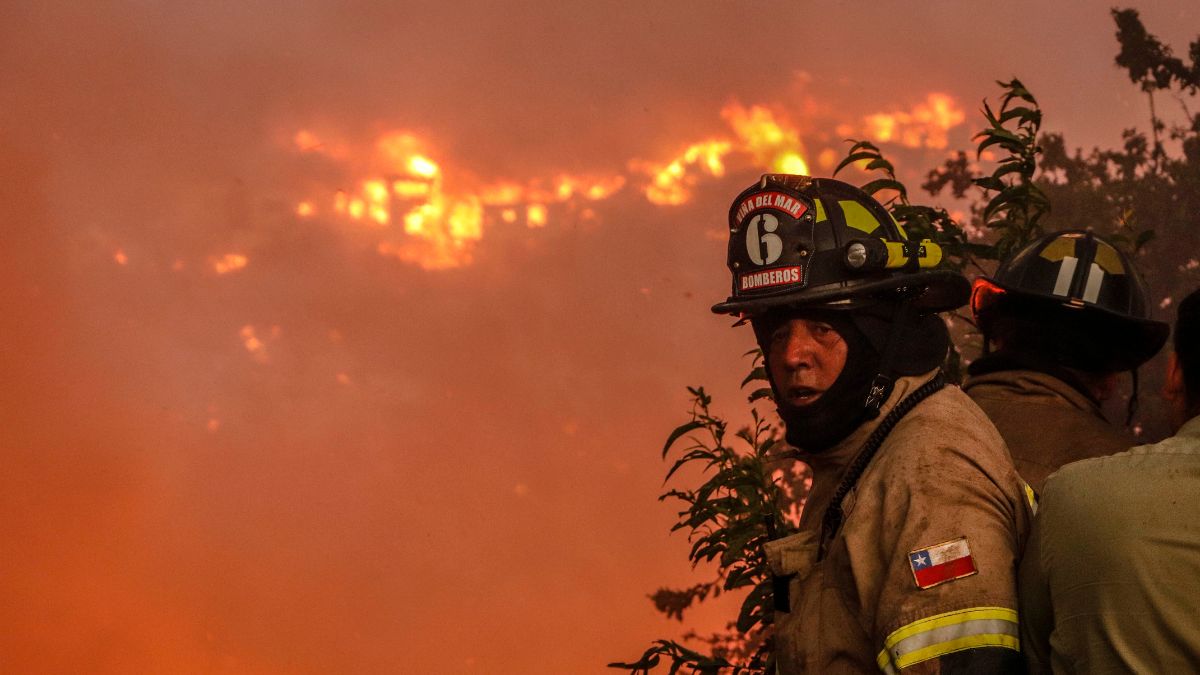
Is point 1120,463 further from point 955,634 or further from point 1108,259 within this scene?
point 1108,259

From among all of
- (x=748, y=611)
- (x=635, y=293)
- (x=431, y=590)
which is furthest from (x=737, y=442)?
(x=748, y=611)

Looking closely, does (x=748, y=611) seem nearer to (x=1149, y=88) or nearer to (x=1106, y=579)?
(x=1106, y=579)

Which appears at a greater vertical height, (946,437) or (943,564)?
(946,437)

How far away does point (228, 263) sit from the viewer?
15703 millimetres

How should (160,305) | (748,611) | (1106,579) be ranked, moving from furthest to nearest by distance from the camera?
(160,305) → (748,611) → (1106,579)

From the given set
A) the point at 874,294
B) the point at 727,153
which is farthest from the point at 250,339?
the point at 874,294

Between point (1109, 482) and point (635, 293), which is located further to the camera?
point (635, 293)

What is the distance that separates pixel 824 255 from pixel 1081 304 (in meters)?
1.39

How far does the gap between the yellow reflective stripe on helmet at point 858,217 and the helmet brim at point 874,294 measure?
0.17 m

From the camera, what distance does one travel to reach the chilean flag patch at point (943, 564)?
2.52m

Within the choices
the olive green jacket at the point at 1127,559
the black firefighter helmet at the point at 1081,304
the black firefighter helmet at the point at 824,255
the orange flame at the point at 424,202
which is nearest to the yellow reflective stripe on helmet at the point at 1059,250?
the black firefighter helmet at the point at 1081,304

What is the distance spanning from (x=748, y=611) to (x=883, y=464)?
2.06 metres

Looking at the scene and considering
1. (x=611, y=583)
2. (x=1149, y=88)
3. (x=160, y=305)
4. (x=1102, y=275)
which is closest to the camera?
(x=1102, y=275)

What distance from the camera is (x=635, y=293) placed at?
18.6 metres
